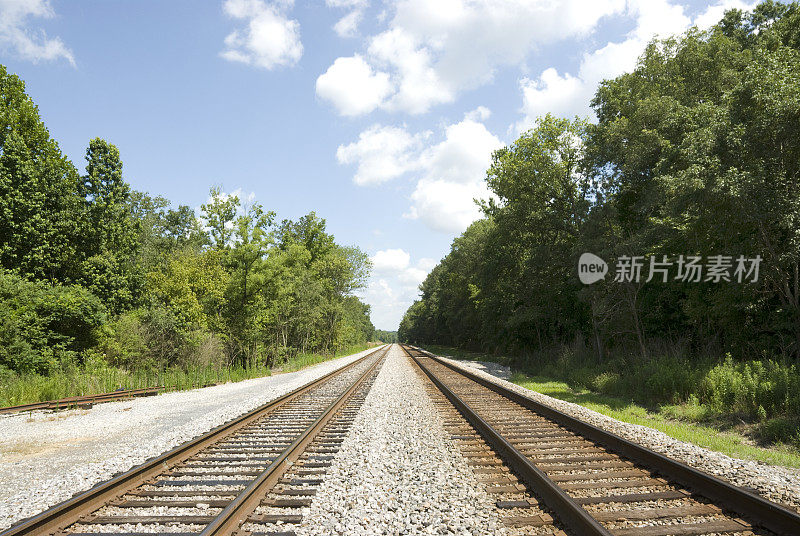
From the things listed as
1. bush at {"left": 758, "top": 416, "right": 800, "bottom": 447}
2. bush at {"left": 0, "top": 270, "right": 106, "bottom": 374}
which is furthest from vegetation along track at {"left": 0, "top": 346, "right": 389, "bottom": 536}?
bush at {"left": 0, "top": 270, "right": 106, "bottom": 374}

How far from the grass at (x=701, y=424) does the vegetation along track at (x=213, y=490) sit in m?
6.52

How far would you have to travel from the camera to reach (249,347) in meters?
26.0

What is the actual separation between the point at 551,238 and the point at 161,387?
20976mm

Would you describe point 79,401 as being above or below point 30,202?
below

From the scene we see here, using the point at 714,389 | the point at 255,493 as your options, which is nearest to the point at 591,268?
the point at 714,389

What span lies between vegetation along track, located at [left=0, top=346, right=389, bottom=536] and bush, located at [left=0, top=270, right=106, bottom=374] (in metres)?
12.2

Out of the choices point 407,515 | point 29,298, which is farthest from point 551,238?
point 29,298

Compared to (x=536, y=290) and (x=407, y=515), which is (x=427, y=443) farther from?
(x=536, y=290)

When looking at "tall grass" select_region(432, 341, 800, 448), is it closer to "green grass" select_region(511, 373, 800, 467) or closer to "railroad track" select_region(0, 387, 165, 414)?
"green grass" select_region(511, 373, 800, 467)

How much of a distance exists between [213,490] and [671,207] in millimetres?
13469

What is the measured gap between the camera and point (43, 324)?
16.0 meters

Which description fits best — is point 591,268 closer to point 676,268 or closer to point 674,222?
point 676,268

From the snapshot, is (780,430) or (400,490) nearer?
(400,490)

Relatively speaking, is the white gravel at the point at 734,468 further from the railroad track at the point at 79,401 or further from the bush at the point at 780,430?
the railroad track at the point at 79,401
